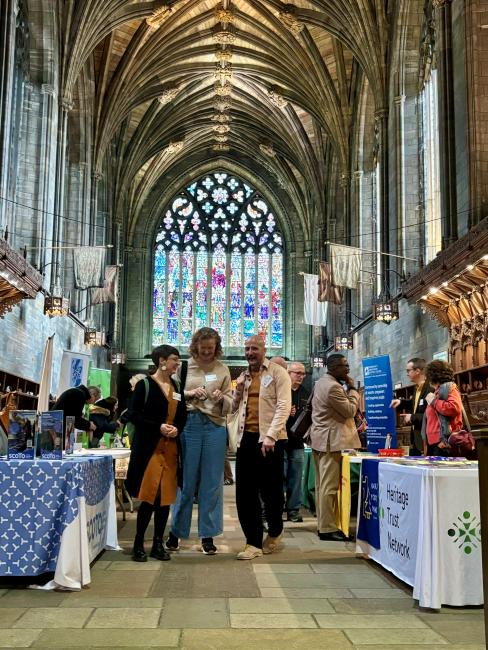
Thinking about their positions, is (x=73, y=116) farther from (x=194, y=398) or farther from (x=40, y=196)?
(x=194, y=398)

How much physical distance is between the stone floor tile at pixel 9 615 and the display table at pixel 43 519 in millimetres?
498

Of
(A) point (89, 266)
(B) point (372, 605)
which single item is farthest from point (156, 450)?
(A) point (89, 266)

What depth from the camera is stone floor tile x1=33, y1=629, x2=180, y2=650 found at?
2928 millimetres

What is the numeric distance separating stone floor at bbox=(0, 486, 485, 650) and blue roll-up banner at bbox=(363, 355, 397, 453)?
1476 millimetres

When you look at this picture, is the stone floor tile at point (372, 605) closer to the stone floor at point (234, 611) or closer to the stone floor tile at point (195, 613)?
the stone floor at point (234, 611)

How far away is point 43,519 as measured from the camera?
165 inches

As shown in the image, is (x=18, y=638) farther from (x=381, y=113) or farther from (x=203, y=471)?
(x=381, y=113)

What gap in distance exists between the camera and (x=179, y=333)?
Answer: 28.8m

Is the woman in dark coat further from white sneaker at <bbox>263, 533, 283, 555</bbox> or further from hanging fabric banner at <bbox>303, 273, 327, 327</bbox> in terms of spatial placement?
hanging fabric banner at <bbox>303, 273, 327, 327</bbox>

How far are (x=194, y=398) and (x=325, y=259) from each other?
20.6 meters

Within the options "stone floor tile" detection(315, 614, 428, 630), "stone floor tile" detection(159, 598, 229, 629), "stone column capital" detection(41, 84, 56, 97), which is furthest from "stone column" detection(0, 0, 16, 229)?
"stone floor tile" detection(315, 614, 428, 630)

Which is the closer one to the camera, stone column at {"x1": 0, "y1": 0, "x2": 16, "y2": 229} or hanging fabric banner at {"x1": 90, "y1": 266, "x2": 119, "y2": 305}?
stone column at {"x1": 0, "y1": 0, "x2": 16, "y2": 229}

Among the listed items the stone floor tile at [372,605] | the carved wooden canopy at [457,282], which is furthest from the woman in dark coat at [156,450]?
the carved wooden canopy at [457,282]

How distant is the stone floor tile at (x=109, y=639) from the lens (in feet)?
9.61
